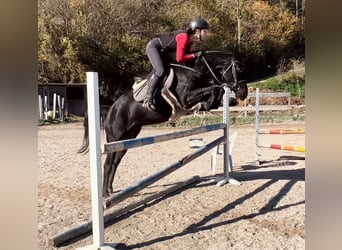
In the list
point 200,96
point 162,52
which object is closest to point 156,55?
point 162,52

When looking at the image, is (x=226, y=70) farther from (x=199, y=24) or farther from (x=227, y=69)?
(x=199, y=24)

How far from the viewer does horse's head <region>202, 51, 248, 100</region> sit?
1471 millimetres

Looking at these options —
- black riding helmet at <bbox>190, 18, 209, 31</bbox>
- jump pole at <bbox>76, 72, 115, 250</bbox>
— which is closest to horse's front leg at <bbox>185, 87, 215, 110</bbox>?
black riding helmet at <bbox>190, 18, 209, 31</bbox>

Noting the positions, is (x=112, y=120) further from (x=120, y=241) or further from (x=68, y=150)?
(x=68, y=150)

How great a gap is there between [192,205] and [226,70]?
58 cm

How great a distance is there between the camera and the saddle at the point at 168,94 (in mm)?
1480

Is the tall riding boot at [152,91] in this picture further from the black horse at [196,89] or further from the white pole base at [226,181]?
the white pole base at [226,181]

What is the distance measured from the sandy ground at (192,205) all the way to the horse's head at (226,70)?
0.30 metres

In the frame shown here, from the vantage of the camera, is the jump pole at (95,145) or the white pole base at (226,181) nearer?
the jump pole at (95,145)

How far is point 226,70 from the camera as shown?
58.4 inches

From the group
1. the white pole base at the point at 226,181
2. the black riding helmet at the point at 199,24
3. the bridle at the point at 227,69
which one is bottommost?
the white pole base at the point at 226,181

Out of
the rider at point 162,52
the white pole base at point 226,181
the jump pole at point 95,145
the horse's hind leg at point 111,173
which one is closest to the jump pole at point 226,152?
the white pole base at point 226,181

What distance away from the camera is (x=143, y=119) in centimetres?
157

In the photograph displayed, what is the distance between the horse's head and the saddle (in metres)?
0.14
